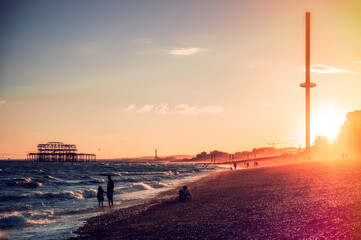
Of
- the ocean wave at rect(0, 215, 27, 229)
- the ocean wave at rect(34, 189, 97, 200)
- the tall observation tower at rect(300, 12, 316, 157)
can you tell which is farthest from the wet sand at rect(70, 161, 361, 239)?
the tall observation tower at rect(300, 12, 316, 157)

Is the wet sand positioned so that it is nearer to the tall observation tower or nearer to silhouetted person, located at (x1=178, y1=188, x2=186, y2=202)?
silhouetted person, located at (x1=178, y1=188, x2=186, y2=202)

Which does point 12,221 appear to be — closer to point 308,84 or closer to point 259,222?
point 259,222

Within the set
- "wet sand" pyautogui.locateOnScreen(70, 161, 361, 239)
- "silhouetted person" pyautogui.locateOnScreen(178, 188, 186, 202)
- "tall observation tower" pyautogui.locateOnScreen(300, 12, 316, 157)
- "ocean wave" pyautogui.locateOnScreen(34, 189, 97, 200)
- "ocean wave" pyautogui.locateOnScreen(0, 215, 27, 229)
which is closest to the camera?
"wet sand" pyautogui.locateOnScreen(70, 161, 361, 239)

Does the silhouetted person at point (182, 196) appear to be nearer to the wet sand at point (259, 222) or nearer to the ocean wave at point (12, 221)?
the wet sand at point (259, 222)

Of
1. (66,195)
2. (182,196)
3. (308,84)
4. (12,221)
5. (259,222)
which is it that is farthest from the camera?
(308,84)

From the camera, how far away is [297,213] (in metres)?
11.5

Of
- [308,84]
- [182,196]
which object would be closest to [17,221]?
[182,196]

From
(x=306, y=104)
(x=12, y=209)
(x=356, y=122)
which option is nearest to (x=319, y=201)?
(x=12, y=209)

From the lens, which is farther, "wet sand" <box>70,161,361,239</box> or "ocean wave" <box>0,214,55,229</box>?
"ocean wave" <box>0,214,55,229</box>

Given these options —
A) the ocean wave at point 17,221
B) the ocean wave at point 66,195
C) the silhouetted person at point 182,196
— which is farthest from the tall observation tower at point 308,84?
the ocean wave at point 17,221

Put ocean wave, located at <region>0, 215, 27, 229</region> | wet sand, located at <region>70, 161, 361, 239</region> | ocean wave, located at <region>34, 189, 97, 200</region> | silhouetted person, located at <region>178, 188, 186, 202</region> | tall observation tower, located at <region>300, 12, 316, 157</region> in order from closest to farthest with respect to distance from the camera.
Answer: wet sand, located at <region>70, 161, 361, 239</region>, ocean wave, located at <region>0, 215, 27, 229</region>, silhouetted person, located at <region>178, 188, 186, 202</region>, ocean wave, located at <region>34, 189, 97, 200</region>, tall observation tower, located at <region>300, 12, 316, 157</region>

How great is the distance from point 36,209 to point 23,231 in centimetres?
734

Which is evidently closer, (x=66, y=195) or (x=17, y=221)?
(x=17, y=221)

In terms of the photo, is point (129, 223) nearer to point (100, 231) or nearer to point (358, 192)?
point (100, 231)
